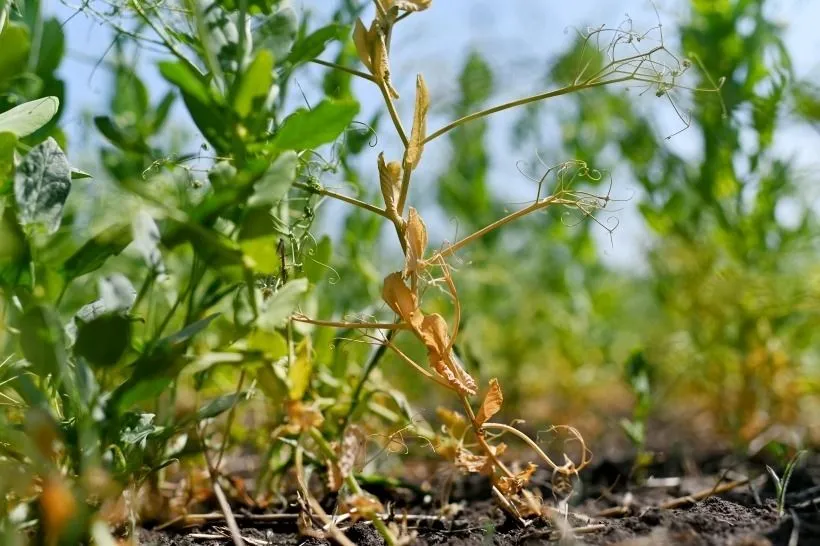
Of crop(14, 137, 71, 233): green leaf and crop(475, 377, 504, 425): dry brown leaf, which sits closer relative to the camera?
crop(14, 137, 71, 233): green leaf

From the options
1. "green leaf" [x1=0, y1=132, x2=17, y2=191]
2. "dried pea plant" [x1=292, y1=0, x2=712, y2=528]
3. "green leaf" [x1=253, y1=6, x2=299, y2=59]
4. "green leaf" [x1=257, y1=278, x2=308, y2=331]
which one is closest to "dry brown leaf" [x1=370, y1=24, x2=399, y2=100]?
"dried pea plant" [x1=292, y1=0, x2=712, y2=528]

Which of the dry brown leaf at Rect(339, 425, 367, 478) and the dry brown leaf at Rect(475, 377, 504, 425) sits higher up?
the dry brown leaf at Rect(475, 377, 504, 425)

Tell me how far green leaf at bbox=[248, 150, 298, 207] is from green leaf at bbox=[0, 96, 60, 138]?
0.87 ft

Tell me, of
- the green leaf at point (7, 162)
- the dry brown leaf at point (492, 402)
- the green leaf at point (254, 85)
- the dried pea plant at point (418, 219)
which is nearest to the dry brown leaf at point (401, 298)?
the dried pea plant at point (418, 219)

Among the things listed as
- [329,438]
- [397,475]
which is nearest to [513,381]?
[397,475]

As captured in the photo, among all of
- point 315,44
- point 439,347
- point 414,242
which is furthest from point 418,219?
point 315,44

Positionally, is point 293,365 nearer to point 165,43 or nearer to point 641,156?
point 165,43

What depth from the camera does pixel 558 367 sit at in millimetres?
2211

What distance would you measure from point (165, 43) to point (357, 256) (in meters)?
0.62

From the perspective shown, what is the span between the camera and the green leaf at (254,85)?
26.9 inches

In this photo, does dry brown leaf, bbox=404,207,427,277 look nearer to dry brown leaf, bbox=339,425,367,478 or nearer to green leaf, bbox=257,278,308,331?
green leaf, bbox=257,278,308,331

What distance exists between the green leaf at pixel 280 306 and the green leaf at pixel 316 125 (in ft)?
0.45

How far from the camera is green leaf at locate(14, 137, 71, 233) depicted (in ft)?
2.26

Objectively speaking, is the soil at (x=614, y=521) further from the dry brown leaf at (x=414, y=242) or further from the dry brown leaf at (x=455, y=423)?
the dry brown leaf at (x=414, y=242)
